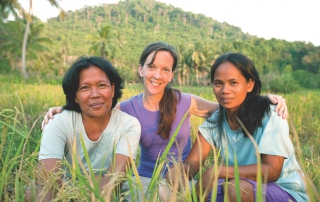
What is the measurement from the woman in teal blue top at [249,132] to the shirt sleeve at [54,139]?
74 cm

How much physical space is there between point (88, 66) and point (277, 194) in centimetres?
130

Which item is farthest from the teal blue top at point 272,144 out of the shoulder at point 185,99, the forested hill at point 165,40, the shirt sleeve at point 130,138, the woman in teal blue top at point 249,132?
the forested hill at point 165,40

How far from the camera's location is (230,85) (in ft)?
5.63

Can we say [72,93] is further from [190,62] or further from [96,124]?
[190,62]

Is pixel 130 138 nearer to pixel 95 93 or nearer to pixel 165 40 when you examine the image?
pixel 95 93

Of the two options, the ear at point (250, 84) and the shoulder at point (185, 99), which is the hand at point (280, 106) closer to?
the ear at point (250, 84)

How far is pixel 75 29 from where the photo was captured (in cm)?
8962

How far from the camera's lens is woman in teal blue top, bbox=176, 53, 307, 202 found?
152cm

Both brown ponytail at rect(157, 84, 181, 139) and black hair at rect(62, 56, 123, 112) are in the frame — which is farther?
brown ponytail at rect(157, 84, 181, 139)

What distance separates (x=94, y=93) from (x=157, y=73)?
61 centimetres

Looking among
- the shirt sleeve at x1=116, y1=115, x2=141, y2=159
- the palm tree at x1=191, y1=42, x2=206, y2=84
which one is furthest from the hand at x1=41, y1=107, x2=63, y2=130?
the palm tree at x1=191, y1=42, x2=206, y2=84

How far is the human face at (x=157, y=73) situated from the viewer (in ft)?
7.35

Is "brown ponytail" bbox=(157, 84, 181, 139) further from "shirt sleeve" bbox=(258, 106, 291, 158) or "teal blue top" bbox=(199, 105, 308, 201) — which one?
"shirt sleeve" bbox=(258, 106, 291, 158)

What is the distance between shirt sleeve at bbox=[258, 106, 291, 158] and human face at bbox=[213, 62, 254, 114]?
0.21 meters
